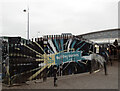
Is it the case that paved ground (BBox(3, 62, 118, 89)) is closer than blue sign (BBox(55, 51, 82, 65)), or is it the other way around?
paved ground (BBox(3, 62, 118, 89))

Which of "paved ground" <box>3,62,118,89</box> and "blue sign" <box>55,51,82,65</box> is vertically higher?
"blue sign" <box>55,51,82,65</box>

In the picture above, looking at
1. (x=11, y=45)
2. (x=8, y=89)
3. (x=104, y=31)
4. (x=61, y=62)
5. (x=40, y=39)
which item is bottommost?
(x=8, y=89)

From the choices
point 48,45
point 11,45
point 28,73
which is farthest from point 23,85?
point 48,45

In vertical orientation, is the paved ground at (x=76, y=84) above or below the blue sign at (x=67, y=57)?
below

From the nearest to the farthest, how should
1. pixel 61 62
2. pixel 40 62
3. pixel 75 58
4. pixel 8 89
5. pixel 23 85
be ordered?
pixel 8 89 → pixel 23 85 → pixel 40 62 → pixel 61 62 → pixel 75 58

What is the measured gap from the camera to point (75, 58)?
6.21 m

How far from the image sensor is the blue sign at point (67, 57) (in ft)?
18.6

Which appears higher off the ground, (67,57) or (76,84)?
(67,57)

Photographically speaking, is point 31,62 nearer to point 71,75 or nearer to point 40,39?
point 40,39

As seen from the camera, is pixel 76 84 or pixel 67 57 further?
pixel 67 57

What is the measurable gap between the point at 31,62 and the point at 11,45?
1.31m

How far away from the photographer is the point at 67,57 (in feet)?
19.6

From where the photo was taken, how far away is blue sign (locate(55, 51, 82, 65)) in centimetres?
568

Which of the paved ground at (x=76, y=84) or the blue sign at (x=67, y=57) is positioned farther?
the blue sign at (x=67, y=57)
